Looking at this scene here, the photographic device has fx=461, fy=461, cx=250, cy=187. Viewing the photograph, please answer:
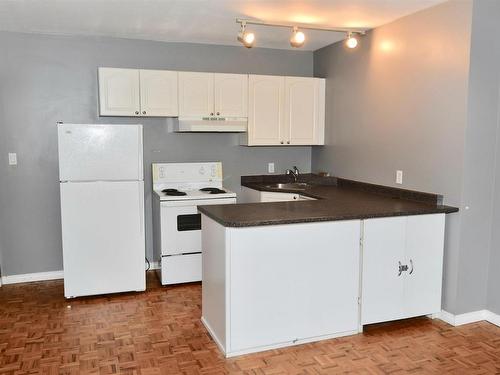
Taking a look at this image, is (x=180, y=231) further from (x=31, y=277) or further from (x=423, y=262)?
(x=423, y=262)

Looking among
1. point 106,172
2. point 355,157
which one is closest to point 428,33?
point 355,157

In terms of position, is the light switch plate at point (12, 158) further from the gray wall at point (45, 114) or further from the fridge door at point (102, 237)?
the fridge door at point (102, 237)

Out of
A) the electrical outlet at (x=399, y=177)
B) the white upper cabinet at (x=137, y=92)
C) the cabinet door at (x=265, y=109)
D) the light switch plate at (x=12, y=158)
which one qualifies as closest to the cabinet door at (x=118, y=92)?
the white upper cabinet at (x=137, y=92)

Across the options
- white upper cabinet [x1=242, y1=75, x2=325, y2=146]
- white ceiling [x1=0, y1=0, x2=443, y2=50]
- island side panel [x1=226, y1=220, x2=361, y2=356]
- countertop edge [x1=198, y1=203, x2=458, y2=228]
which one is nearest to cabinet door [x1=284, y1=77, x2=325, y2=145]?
white upper cabinet [x1=242, y1=75, x2=325, y2=146]

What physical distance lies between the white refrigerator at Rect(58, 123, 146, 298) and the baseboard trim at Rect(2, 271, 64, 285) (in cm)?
73

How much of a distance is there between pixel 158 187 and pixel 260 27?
1875 mm

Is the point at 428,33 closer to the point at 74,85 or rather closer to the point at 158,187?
the point at 158,187

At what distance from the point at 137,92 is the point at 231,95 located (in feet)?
3.02

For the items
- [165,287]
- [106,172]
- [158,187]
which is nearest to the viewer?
[106,172]

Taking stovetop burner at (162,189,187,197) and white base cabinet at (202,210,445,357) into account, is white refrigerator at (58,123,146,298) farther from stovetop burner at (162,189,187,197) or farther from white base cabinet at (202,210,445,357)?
A: white base cabinet at (202,210,445,357)

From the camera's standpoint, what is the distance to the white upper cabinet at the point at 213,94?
14.7 feet

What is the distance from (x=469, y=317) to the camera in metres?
3.48

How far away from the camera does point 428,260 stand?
340 centimetres

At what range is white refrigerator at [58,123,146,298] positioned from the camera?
3879mm
